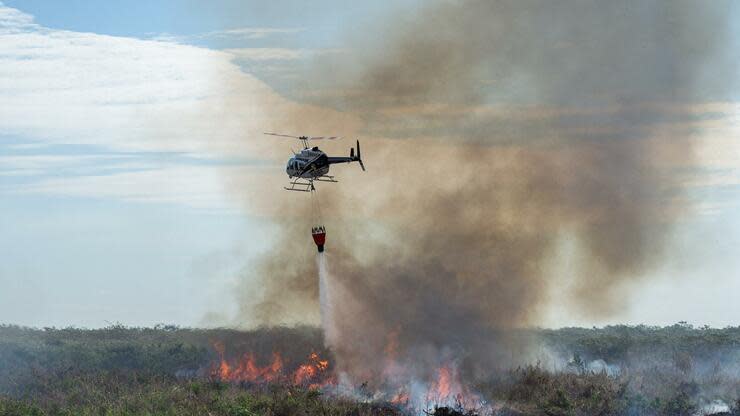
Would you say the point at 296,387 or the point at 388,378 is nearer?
the point at 296,387

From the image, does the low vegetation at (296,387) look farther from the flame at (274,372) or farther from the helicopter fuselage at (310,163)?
the helicopter fuselage at (310,163)

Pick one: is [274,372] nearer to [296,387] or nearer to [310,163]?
[296,387]

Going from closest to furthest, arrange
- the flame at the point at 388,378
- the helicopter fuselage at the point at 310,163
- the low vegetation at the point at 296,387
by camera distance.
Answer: the low vegetation at the point at 296,387, the flame at the point at 388,378, the helicopter fuselage at the point at 310,163

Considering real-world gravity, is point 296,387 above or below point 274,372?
above

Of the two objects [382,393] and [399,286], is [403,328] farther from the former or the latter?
[382,393]

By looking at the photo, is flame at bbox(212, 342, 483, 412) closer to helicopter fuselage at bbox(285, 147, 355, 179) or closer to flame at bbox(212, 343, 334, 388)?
flame at bbox(212, 343, 334, 388)

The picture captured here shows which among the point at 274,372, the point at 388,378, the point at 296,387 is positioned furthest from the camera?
the point at 274,372

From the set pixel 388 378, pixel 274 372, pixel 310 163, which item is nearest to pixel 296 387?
pixel 388 378

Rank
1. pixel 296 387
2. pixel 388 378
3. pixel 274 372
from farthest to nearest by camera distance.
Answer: pixel 274 372 < pixel 388 378 < pixel 296 387

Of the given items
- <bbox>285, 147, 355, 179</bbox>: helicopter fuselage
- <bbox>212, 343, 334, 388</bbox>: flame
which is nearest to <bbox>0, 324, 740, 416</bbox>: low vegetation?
<bbox>212, 343, 334, 388</bbox>: flame

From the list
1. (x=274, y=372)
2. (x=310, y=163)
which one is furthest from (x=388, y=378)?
(x=310, y=163)

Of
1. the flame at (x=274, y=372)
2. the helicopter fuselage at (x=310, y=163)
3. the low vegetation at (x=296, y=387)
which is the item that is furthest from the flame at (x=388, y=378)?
the helicopter fuselage at (x=310, y=163)

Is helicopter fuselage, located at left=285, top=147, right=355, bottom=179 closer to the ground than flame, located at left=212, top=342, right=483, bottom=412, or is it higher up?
higher up

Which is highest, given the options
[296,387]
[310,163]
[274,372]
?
[310,163]
